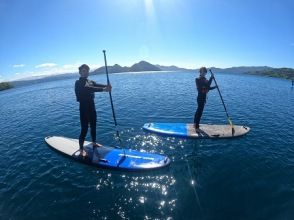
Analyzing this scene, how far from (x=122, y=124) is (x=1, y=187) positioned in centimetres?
1025

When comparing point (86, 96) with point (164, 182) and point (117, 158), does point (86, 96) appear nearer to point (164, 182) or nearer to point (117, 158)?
point (117, 158)

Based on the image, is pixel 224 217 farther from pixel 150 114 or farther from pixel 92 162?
pixel 150 114

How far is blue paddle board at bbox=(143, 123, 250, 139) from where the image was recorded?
47.6 feet

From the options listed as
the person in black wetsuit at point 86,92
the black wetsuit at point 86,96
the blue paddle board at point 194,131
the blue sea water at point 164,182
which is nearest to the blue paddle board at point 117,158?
the blue sea water at point 164,182

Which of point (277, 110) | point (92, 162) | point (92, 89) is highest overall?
point (92, 89)

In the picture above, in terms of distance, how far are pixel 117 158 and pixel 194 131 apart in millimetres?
6373

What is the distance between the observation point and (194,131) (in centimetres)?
1520

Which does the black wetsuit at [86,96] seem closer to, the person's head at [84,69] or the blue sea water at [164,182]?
the person's head at [84,69]

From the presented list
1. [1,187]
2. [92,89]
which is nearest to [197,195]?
[92,89]

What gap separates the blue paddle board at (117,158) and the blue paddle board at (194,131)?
3.79m

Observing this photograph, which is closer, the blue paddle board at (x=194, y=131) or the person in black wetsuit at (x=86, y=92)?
the person in black wetsuit at (x=86, y=92)

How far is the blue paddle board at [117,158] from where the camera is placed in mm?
10633

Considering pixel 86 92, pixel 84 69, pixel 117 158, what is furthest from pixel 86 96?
pixel 117 158

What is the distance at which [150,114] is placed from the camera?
→ 22.6m
